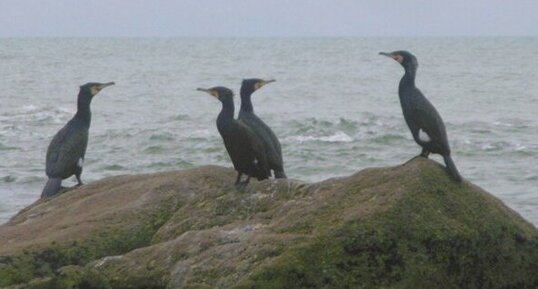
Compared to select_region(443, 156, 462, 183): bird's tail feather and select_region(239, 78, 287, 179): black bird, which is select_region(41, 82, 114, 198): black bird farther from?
select_region(443, 156, 462, 183): bird's tail feather

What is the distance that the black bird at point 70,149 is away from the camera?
10.8 m

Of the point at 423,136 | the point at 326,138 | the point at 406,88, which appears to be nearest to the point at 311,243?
the point at 423,136

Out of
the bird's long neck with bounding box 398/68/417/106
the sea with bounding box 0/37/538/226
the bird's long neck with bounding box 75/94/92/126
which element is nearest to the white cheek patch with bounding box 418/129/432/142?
the bird's long neck with bounding box 398/68/417/106

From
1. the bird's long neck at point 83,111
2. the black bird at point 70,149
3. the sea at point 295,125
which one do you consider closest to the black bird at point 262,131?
the black bird at point 70,149

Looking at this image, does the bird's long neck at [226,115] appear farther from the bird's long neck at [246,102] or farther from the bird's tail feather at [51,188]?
the bird's tail feather at [51,188]

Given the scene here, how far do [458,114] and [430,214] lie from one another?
25609mm

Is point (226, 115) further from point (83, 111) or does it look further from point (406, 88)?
point (83, 111)

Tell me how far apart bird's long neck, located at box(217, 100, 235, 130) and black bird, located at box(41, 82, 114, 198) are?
2.26 meters

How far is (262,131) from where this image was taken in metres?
10.2

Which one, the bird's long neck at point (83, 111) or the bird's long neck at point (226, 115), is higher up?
the bird's long neck at point (226, 115)

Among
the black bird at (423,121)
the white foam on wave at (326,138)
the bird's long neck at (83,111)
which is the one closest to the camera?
the black bird at (423,121)

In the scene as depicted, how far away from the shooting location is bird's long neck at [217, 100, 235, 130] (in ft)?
→ 29.1

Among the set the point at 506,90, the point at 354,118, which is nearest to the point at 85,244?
the point at 354,118

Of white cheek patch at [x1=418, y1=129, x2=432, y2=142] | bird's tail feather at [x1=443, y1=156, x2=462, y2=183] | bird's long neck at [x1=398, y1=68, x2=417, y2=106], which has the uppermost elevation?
bird's long neck at [x1=398, y1=68, x2=417, y2=106]
